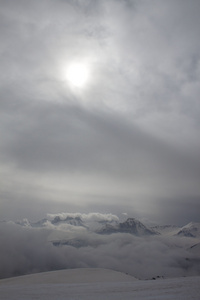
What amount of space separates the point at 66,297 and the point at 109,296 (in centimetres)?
404

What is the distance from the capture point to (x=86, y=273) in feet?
228

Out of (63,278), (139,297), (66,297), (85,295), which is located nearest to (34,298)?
(66,297)

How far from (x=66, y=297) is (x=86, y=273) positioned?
179 ft

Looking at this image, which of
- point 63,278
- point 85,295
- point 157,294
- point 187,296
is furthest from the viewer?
point 63,278

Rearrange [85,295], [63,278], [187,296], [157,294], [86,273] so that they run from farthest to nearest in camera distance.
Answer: [86,273] < [63,278] < [85,295] < [157,294] < [187,296]

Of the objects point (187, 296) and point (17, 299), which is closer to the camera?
point (187, 296)

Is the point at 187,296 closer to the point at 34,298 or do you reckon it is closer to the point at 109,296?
the point at 109,296

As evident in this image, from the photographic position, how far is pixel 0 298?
72.6 ft

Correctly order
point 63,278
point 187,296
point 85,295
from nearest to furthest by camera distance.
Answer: point 187,296 < point 85,295 < point 63,278

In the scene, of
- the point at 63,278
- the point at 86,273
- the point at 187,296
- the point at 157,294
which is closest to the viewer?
the point at 187,296

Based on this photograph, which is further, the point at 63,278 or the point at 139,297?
the point at 63,278

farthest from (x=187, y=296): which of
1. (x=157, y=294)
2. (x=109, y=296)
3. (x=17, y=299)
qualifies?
(x=17, y=299)

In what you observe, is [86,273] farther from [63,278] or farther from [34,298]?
[34,298]

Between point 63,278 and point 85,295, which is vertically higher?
point 85,295
